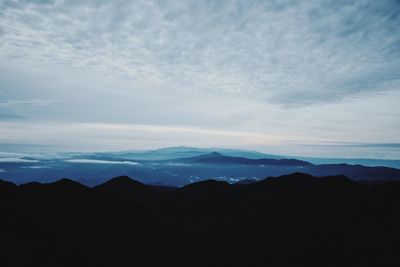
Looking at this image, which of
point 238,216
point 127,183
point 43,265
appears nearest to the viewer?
point 43,265

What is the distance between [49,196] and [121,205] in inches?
388

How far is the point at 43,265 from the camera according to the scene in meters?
26.8

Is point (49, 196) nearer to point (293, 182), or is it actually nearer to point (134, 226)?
point (134, 226)

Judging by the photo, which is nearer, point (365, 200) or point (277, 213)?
point (277, 213)

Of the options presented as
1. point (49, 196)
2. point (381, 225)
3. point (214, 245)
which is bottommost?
point (214, 245)

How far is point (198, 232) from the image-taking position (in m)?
38.6

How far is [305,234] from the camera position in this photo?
3484cm

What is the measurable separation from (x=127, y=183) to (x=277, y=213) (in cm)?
4933

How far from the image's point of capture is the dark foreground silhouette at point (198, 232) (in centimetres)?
2958

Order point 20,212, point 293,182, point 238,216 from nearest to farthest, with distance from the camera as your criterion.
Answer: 1. point 20,212
2. point 238,216
3. point 293,182

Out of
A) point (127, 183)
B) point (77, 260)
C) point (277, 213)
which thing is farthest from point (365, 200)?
point (127, 183)

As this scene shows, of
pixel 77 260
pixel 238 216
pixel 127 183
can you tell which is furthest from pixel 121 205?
pixel 127 183

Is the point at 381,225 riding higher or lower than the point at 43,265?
higher

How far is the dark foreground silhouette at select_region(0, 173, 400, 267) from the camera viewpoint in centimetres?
2958
